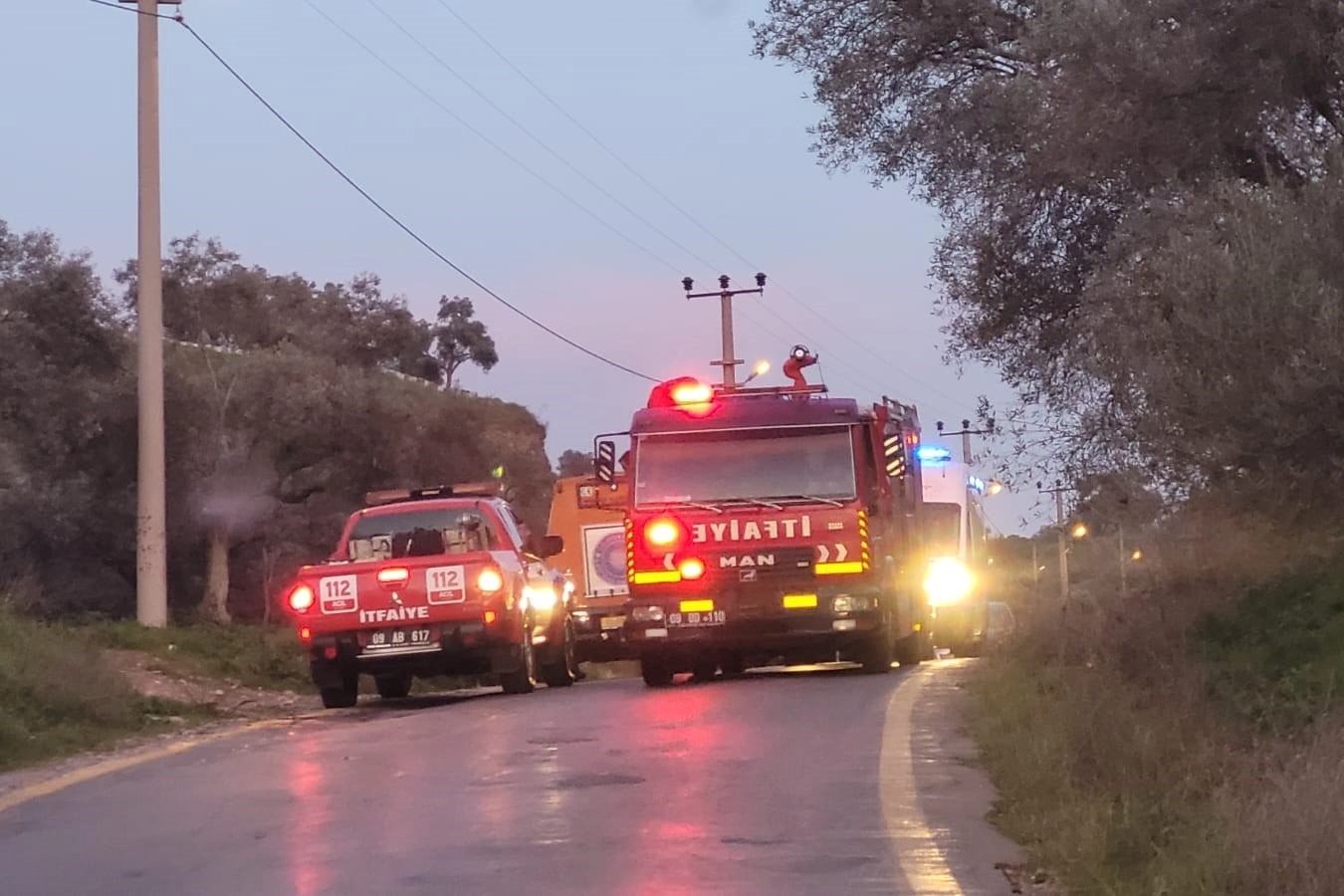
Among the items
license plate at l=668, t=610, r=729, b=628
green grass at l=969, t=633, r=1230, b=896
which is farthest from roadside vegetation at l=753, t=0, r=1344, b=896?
license plate at l=668, t=610, r=729, b=628

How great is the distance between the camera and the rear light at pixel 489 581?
17.8m

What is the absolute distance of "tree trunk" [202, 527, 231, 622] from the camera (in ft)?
118

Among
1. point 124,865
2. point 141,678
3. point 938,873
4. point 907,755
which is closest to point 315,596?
point 141,678

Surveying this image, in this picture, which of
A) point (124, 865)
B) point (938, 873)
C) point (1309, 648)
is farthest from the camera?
point (1309, 648)

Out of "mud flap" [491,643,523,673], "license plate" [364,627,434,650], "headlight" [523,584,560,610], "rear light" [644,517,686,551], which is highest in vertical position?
"rear light" [644,517,686,551]

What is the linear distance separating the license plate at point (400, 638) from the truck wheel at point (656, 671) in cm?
262

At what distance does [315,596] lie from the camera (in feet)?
58.3

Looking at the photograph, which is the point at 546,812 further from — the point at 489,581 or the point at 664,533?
the point at 664,533

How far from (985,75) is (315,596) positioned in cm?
815

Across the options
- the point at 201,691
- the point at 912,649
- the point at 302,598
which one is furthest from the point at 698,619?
the point at 201,691

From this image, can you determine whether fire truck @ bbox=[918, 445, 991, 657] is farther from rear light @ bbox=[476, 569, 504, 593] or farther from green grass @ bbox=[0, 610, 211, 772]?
green grass @ bbox=[0, 610, 211, 772]

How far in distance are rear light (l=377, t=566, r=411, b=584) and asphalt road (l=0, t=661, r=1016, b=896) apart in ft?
11.2

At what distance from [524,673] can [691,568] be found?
6.60ft

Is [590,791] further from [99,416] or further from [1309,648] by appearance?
[99,416]
